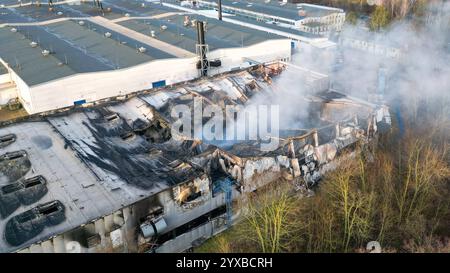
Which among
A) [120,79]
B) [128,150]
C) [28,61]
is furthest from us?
[28,61]

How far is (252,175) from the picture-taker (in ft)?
43.1

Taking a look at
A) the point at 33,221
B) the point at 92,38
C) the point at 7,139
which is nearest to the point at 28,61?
the point at 92,38

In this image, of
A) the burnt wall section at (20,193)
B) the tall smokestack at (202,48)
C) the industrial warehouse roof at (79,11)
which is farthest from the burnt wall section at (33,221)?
the industrial warehouse roof at (79,11)

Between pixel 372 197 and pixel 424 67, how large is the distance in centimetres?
1702

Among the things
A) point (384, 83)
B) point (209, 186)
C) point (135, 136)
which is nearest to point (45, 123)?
point (135, 136)

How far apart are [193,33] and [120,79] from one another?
792cm

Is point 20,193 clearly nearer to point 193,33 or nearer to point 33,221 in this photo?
point 33,221

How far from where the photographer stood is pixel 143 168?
12.9 meters

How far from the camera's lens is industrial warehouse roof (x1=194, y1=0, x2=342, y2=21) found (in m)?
36.4

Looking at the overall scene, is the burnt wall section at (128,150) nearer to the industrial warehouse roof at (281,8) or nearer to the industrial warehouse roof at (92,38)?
the industrial warehouse roof at (92,38)

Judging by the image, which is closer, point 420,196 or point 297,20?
point 420,196

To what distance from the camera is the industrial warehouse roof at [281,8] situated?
36.4m

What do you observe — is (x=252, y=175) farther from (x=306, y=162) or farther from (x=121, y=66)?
(x=121, y=66)

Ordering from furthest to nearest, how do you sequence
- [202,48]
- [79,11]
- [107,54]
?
[79,11] < [107,54] < [202,48]
